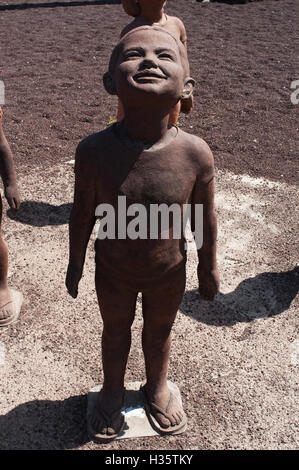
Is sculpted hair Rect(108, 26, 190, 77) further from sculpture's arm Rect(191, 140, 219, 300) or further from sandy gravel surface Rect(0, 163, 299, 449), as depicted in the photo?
sandy gravel surface Rect(0, 163, 299, 449)

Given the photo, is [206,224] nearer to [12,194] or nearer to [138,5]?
[12,194]

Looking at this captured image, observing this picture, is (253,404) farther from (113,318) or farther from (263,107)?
(263,107)

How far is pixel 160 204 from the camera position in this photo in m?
2.24

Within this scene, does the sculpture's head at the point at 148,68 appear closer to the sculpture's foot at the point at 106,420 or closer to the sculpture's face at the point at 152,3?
the sculpture's face at the point at 152,3

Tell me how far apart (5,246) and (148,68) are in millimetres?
2039

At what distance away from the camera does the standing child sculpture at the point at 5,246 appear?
131 inches

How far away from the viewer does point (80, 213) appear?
2443mm

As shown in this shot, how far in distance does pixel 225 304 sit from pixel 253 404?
952mm

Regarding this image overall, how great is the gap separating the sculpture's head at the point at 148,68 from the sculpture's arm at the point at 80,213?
36 cm

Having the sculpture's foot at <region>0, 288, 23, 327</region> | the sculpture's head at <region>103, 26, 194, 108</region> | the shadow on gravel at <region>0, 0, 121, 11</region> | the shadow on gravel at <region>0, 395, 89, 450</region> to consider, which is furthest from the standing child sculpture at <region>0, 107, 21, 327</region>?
the shadow on gravel at <region>0, 0, 121, 11</region>

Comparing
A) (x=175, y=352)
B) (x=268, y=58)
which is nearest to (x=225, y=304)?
(x=175, y=352)

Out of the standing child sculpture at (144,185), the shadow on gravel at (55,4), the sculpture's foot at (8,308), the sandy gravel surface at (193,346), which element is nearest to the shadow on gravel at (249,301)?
the sandy gravel surface at (193,346)

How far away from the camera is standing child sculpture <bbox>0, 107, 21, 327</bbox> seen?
3.32m

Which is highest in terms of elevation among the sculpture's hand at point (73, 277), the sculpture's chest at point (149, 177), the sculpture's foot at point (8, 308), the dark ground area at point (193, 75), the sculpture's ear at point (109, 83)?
the sculpture's ear at point (109, 83)
